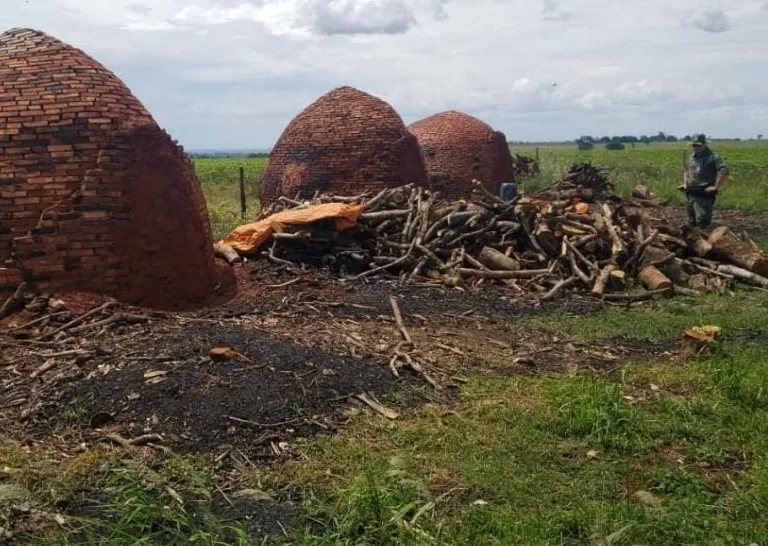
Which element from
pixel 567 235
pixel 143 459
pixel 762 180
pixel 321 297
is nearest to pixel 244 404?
pixel 143 459

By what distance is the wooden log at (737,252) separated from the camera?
10.7 m

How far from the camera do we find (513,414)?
5.41m

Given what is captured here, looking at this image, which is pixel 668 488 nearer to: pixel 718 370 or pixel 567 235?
pixel 718 370

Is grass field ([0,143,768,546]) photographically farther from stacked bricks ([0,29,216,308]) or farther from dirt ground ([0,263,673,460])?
stacked bricks ([0,29,216,308])

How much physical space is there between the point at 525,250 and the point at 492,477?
7088 mm

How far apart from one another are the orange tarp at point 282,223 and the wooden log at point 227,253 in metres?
0.08

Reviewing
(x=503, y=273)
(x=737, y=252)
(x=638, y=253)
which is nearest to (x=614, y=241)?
(x=638, y=253)

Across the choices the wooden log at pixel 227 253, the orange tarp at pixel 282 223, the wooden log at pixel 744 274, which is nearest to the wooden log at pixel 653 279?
the wooden log at pixel 744 274

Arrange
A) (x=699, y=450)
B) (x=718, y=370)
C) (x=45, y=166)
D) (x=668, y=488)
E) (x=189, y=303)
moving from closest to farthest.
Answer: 1. (x=668, y=488)
2. (x=699, y=450)
3. (x=718, y=370)
4. (x=45, y=166)
5. (x=189, y=303)

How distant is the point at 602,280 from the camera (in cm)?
995

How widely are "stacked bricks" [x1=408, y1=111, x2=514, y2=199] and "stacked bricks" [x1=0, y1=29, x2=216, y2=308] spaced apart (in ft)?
39.3

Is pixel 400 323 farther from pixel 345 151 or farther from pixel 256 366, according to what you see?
pixel 345 151

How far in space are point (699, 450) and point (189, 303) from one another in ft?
17.1

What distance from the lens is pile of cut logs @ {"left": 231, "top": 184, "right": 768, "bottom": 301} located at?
10203 millimetres
